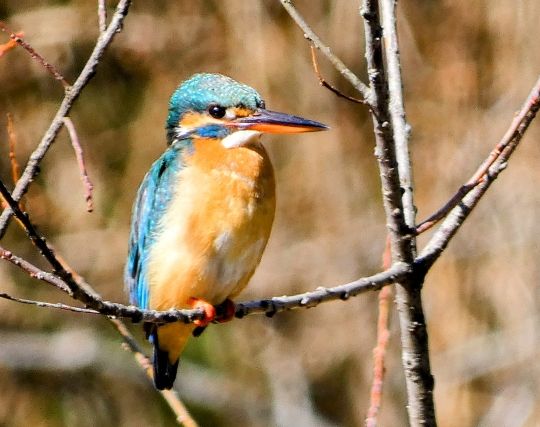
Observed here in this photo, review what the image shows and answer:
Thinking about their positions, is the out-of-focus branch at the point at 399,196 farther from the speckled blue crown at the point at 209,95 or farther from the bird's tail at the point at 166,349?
the bird's tail at the point at 166,349

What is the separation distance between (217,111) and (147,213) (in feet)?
1.20

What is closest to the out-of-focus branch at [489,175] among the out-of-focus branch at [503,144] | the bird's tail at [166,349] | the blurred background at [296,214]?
the out-of-focus branch at [503,144]

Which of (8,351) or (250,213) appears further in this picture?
(8,351)

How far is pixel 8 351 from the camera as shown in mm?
5422

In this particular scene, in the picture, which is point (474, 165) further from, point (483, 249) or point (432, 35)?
point (432, 35)

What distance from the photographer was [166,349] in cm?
308

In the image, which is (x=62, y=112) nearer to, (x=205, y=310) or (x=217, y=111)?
(x=205, y=310)

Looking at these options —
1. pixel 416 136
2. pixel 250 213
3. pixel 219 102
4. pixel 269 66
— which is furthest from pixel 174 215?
pixel 416 136

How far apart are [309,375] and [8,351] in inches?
62.9

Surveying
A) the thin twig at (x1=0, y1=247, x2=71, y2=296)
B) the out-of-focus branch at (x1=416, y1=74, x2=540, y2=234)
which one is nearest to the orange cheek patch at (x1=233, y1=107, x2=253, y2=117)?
the out-of-focus branch at (x1=416, y1=74, x2=540, y2=234)

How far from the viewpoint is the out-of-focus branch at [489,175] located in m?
2.05

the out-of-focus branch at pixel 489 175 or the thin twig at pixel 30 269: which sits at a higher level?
the out-of-focus branch at pixel 489 175

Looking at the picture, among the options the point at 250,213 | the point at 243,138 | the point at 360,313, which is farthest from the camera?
the point at 360,313

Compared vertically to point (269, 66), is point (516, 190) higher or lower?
lower
